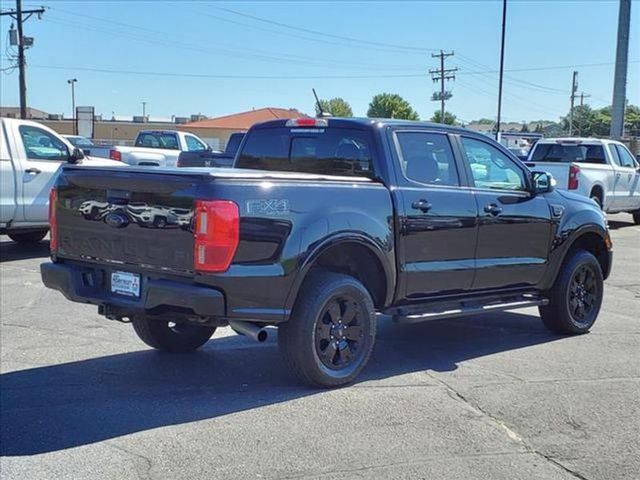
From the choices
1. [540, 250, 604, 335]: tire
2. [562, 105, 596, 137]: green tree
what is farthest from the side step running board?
[562, 105, 596, 137]: green tree

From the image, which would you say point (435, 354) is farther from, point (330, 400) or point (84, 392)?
point (84, 392)

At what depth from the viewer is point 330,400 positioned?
5.20 meters

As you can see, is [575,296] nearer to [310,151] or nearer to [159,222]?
[310,151]

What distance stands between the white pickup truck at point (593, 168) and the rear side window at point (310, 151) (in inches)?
421

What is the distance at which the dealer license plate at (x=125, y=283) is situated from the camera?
4.98m

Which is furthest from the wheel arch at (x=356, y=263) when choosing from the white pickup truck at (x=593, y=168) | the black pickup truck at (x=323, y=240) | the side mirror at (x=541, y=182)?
the white pickup truck at (x=593, y=168)

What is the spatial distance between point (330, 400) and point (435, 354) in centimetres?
167

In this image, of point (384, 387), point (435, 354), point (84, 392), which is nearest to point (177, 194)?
point (84, 392)

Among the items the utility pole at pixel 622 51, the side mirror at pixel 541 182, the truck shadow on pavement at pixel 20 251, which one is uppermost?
the utility pole at pixel 622 51

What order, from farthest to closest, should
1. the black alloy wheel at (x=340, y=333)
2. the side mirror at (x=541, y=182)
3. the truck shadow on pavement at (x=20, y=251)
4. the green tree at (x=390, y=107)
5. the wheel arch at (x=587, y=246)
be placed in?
the green tree at (x=390, y=107)
the truck shadow on pavement at (x=20, y=251)
the wheel arch at (x=587, y=246)
the side mirror at (x=541, y=182)
the black alloy wheel at (x=340, y=333)

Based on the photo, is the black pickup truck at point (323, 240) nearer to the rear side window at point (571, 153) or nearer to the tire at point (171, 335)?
the tire at point (171, 335)

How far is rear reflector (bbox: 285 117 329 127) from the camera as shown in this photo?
6.22 meters

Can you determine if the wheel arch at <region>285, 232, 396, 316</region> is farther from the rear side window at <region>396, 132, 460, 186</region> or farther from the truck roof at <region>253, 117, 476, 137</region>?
the truck roof at <region>253, 117, 476, 137</region>

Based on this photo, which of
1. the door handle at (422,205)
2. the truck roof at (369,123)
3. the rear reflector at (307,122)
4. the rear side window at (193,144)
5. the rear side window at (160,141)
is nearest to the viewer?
the door handle at (422,205)
